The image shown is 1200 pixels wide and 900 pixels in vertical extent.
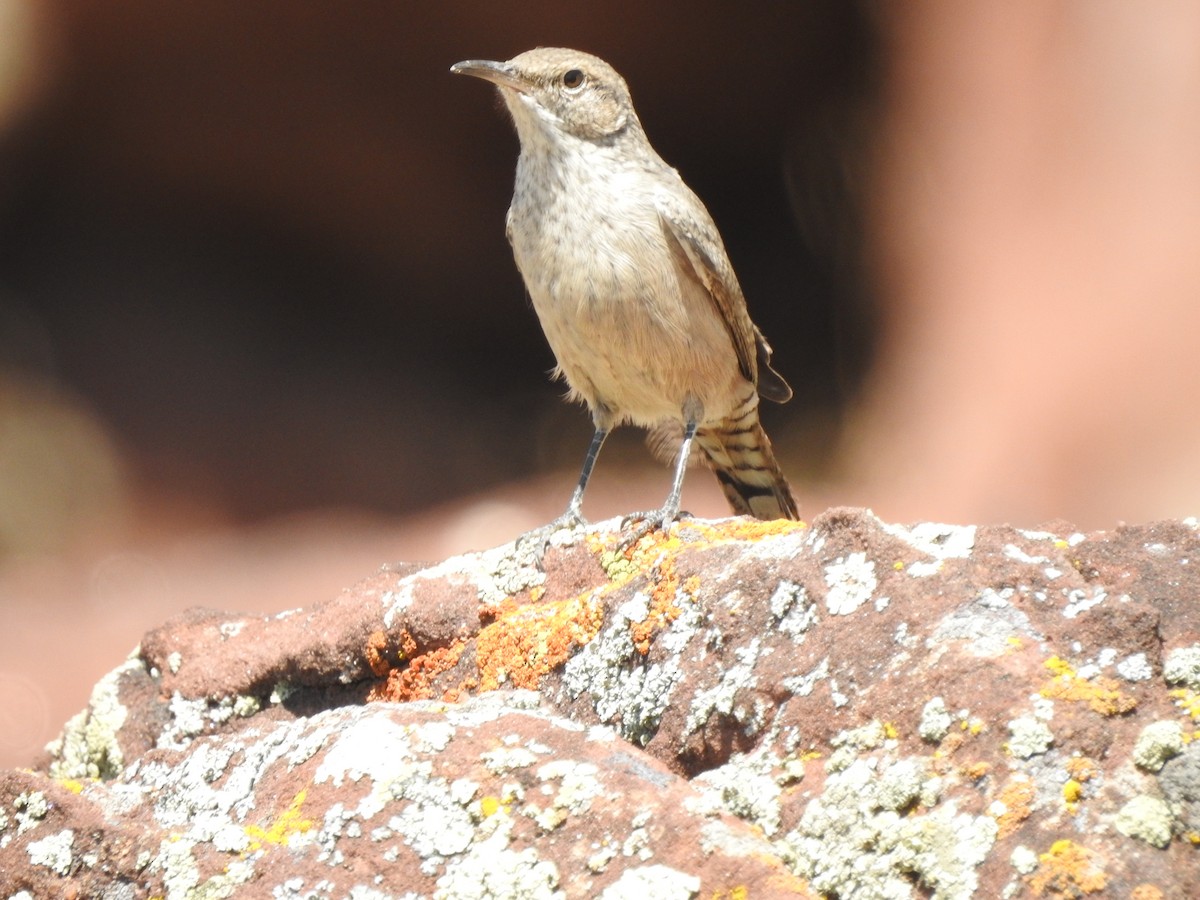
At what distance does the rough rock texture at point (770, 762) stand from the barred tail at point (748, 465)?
7.77ft

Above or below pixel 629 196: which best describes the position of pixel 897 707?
below

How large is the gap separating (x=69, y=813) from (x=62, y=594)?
8.04 metres

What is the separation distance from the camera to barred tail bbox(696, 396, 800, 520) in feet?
17.7

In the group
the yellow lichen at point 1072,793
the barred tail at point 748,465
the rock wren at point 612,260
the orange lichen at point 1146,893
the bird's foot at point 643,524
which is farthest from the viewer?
the barred tail at point 748,465

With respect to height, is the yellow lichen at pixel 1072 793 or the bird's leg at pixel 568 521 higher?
the yellow lichen at pixel 1072 793

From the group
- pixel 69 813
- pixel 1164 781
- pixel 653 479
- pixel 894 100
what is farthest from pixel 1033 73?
pixel 69 813

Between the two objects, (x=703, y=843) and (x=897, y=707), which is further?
(x=897, y=707)

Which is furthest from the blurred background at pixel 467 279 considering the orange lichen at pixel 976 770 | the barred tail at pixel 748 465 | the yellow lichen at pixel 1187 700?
the orange lichen at pixel 976 770

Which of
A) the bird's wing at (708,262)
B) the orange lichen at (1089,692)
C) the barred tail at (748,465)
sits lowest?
the barred tail at (748,465)

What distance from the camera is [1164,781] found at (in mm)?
2004

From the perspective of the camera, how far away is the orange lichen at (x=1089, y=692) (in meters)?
2.16

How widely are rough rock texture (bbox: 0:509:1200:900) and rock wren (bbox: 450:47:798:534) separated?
158 cm

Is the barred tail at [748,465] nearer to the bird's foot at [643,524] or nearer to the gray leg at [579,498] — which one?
the gray leg at [579,498]

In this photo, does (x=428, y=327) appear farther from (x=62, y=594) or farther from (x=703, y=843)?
(x=703, y=843)
